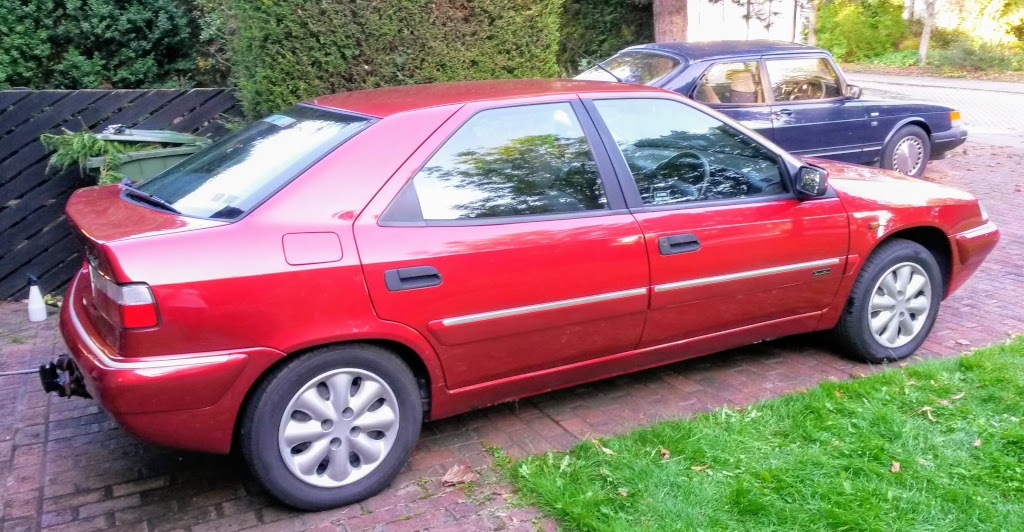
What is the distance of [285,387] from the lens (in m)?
3.27

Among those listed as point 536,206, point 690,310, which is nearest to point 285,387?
point 536,206

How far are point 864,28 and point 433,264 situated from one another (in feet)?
113

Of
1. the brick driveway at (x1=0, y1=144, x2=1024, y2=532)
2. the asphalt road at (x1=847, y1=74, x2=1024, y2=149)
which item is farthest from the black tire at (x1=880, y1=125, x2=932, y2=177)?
the brick driveway at (x1=0, y1=144, x2=1024, y2=532)

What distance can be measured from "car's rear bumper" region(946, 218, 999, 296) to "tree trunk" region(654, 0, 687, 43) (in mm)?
7067

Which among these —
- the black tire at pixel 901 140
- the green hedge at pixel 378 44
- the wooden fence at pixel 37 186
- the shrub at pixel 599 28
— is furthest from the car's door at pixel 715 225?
the shrub at pixel 599 28

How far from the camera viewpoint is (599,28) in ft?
44.2

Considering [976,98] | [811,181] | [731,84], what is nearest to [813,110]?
[731,84]

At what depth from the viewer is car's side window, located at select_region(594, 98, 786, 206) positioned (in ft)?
13.7

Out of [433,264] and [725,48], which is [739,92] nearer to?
[725,48]

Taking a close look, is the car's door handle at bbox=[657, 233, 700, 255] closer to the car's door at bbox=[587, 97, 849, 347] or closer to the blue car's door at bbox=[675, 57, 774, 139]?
the car's door at bbox=[587, 97, 849, 347]

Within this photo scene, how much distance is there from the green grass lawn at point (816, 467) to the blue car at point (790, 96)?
460 centimetres

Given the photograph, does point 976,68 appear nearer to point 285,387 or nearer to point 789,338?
point 789,338

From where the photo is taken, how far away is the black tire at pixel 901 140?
9.71m

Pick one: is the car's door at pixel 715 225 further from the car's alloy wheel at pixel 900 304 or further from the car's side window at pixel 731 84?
the car's side window at pixel 731 84
